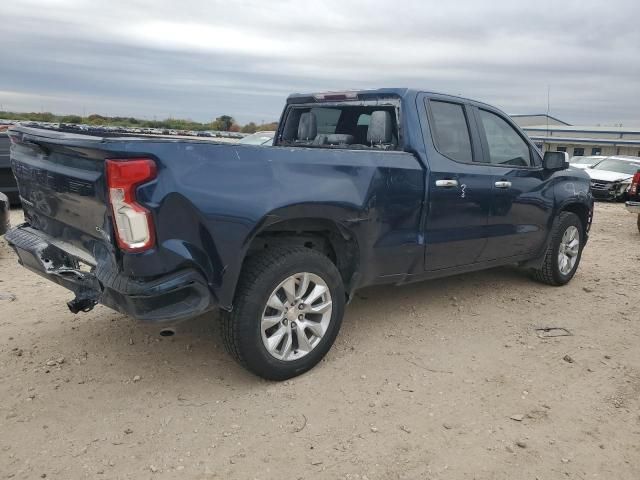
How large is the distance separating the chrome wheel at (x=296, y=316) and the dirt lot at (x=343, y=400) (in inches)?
9.6

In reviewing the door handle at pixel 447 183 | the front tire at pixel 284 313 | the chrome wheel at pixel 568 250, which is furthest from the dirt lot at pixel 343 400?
the door handle at pixel 447 183

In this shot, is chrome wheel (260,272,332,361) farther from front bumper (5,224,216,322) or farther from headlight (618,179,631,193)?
headlight (618,179,631,193)

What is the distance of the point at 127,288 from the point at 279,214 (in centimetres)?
94

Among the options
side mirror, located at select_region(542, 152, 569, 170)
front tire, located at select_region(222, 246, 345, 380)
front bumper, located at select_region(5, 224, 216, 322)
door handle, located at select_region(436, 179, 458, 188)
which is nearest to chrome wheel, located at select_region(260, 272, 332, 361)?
front tire, located at select_region(222, 246, 345, 380)

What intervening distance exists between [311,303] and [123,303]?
1.17 meters

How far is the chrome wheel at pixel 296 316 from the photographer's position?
11.1ft

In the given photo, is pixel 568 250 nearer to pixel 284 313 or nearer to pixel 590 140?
pixel 284 313

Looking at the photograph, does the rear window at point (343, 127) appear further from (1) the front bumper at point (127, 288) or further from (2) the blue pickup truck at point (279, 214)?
(1) the front bumper at point (127, 288)

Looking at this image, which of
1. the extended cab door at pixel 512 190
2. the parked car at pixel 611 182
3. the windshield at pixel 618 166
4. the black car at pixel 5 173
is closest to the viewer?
the extended cab door at pixel 512 190

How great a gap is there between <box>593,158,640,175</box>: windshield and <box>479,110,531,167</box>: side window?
14167 mm

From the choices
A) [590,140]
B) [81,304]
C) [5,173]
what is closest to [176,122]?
[5,173]

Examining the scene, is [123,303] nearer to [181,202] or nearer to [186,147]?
[181,202]

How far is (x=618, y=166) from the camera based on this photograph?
17.6m

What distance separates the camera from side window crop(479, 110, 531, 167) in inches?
191
